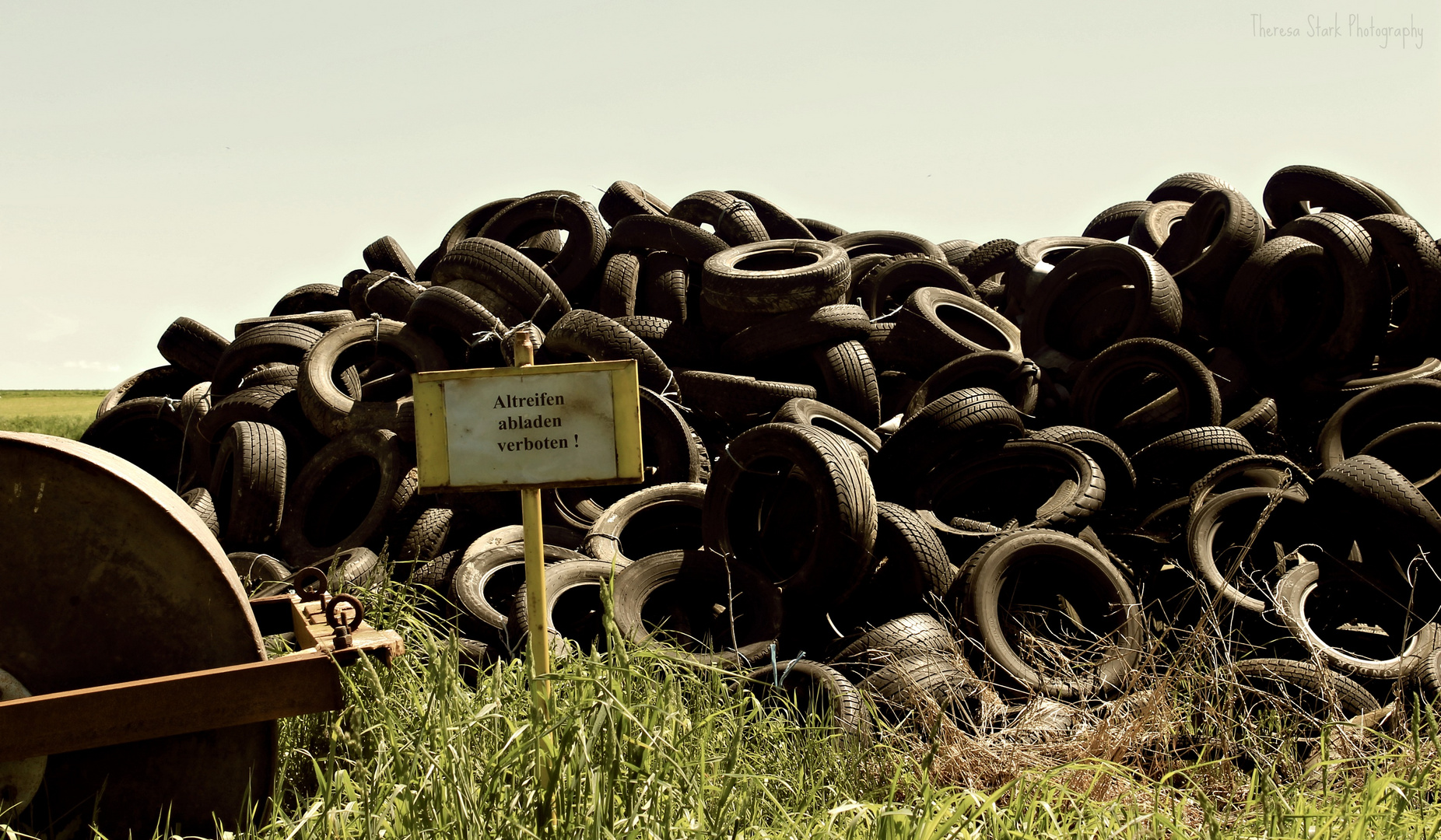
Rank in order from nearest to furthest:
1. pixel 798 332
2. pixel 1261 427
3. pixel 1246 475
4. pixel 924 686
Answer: pixel 924 686 < pixel 1246 475 < pixel 1261 427 < pixel 798 332

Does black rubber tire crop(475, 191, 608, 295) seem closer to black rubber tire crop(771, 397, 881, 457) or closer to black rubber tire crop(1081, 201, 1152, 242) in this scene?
black rubber tire crop(771, 397, 881, 457)

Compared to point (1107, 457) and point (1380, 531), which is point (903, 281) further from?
point (1380, 531)

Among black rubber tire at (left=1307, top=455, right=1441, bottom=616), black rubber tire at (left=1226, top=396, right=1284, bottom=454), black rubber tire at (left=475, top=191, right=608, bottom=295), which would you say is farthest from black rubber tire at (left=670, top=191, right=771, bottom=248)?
black rubber tire at (left=1307, top=455, right=1441, bottom=616)

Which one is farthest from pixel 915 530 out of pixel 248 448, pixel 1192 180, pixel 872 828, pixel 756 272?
pixel 1192 180

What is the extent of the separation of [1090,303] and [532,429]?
807 centimetres

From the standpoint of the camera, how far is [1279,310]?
30.3 feet

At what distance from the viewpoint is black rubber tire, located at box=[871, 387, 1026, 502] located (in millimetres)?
→ 6699

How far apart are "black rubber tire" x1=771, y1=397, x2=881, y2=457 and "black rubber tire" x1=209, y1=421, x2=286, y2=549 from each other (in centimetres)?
352

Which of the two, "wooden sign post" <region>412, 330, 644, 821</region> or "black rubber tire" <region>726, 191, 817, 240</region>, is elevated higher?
"black rubber tire" <region>726, 191, 817, 240</region>

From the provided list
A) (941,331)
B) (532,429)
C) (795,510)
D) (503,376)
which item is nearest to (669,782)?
(532,429)

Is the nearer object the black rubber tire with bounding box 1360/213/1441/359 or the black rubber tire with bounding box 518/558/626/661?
the black rubber tire with bounding box 518/558/626/661

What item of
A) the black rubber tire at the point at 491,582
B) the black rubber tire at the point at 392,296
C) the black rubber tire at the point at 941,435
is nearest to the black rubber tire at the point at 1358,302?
the black rubber tire at the point at 941,435

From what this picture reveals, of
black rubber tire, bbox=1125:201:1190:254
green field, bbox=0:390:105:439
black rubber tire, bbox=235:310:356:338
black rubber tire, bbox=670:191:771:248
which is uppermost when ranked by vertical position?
black rubber tire, bbox=670:191:771:248

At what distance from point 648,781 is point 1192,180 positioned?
12.4m
